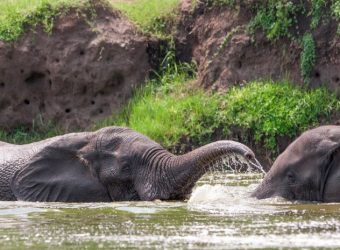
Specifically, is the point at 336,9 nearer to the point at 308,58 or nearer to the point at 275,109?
the point at 308,58

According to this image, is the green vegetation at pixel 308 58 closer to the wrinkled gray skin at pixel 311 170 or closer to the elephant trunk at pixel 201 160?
the elephant trunk at pixel 201 160

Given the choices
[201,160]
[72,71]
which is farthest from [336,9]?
[201,160]

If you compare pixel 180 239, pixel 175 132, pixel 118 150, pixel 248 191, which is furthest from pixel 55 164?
pixel 175 132

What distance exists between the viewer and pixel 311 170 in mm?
11445

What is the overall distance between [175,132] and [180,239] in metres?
9.36

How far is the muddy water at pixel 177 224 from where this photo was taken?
9.05 m

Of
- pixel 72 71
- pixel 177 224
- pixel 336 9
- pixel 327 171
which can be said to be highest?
pixel 336 9

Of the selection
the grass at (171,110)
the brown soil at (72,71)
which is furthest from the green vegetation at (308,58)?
the brown soil at (72,71)

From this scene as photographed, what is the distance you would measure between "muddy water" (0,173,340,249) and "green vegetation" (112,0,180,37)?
8.52 m

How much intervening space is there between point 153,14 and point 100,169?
28.5 feet

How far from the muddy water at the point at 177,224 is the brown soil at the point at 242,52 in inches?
→ 254

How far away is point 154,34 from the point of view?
2094 cm

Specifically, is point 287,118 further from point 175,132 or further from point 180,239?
point 180,239

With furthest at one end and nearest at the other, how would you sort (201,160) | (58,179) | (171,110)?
(171,110)
(58,179)
(201,160)
